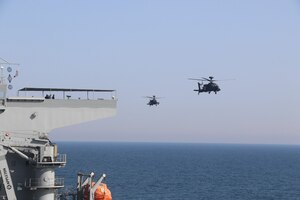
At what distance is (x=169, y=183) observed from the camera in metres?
127

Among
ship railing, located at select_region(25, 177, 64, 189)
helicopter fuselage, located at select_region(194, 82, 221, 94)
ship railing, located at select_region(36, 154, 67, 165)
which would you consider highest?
helicopter fuselage, located at select_region(194, 82, 221, 94)

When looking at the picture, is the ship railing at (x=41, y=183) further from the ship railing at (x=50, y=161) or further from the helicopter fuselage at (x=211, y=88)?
the helicopter fuselage at (x=211, y=88)

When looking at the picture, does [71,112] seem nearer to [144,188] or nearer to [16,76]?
[16,76]

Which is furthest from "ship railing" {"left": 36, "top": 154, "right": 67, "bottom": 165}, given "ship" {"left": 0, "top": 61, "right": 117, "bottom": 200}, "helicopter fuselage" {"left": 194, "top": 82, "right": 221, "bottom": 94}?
"helicopter fuselage" {"left": 194, "top": 82, "right": 221, "bottom": 94}

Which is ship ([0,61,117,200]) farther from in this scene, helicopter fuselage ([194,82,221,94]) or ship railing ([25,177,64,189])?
helicopter fuselage ([194,82,221,94])

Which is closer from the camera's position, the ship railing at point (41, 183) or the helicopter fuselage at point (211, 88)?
the ship railing at point (41, 183)

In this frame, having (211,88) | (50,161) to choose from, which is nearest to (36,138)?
(50,161)

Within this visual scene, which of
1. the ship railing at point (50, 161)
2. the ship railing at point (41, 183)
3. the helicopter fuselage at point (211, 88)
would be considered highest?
the helicopter fuselage at point (211, 88)

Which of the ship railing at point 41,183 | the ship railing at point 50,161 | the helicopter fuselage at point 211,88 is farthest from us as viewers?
the helicopter fuselage at point 211,88

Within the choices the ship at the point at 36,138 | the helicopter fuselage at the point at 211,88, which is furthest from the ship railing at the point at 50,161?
the helicopter fuselage at the point at 211,88

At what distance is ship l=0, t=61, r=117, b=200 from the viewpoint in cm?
3619

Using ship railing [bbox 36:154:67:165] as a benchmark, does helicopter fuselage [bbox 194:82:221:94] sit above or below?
above

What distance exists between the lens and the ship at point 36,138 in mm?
36188

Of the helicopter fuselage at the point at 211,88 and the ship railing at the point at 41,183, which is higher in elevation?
the helicopter fuselage at the point at 211,88
